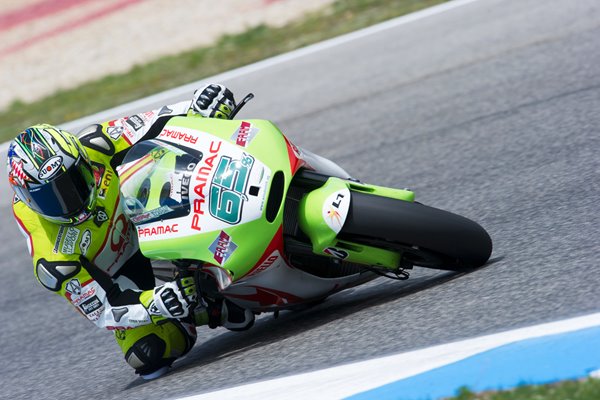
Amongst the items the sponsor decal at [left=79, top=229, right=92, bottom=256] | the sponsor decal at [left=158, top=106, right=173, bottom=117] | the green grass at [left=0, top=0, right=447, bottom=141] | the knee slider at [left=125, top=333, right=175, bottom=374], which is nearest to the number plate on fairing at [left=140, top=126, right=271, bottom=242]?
the sponsor decal at [left=79, top=229, right=92, bottom=256]

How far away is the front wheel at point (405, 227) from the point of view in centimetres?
411

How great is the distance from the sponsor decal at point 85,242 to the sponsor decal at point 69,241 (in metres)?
0.03

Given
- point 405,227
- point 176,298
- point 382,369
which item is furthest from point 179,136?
point 382,369

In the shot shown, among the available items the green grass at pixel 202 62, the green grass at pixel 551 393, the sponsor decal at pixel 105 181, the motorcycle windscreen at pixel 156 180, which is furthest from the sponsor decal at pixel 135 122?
the green grass at pixel 202 62

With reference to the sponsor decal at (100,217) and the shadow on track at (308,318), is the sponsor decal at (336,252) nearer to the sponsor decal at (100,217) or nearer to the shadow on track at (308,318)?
the shadow on track at (308,318)

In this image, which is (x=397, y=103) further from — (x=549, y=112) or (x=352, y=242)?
(x=352, y=242)

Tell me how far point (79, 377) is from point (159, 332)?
63 centimetres

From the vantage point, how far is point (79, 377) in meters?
5.34

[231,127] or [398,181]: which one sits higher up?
[231,127]

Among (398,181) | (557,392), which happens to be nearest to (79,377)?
(398,181)

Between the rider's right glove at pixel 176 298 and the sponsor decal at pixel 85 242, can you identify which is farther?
the sponsor decal at pixel 85 242

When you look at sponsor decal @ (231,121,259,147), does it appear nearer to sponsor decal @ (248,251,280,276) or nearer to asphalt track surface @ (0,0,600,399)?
sponsor decal @ (248,251,280,276)

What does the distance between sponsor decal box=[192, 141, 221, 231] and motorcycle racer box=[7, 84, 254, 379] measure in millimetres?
328

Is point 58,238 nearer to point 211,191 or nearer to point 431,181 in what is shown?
point 211,191
